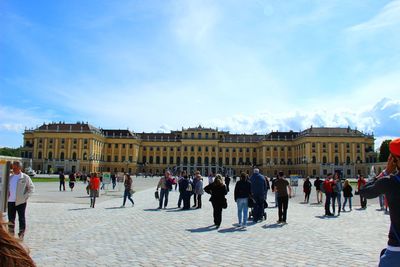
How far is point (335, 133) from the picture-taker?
316ft

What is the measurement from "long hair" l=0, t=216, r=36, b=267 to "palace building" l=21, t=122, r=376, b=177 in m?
92.6

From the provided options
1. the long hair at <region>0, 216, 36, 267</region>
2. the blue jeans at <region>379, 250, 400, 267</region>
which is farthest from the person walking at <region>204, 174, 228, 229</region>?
the long hair at <region>0, 216, 36, 267</region>

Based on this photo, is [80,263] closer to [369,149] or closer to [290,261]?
[290,261]

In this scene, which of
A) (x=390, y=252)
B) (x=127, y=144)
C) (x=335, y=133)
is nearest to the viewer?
(x=390, y=252)

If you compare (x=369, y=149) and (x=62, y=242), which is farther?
(x=369, y=149)

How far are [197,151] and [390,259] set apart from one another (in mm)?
107080

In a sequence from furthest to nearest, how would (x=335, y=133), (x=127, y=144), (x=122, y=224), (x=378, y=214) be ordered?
(x=127, y=144), (x=335, y=133), (x=378, y=214), (x=122, y=224)

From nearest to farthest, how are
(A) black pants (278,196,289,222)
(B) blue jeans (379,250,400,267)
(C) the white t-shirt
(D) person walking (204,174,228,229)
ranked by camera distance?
(B) blue jeans (379,250,400,267), (C) the white t-shirt, (D) person walking (204,174,228,229), (A) black pants (278,196,289,222)

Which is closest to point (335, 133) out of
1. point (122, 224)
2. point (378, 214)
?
point (378, 214)

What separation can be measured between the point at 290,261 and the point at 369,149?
10411 centimetres

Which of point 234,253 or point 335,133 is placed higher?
point 335,133

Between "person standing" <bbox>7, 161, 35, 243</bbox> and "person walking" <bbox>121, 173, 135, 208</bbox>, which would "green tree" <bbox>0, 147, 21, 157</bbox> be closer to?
"person walking" <bbox>121, 173, 135, 208</bbox>

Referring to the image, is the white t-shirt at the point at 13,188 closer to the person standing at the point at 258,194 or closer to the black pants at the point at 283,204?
the person standing at the point at 258,194

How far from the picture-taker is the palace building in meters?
93.2
